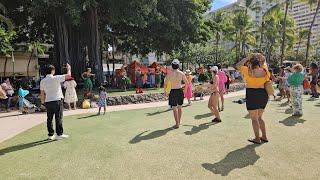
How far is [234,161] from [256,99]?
1.53 meters

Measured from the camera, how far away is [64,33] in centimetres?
2167

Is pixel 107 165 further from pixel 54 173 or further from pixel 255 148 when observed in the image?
pixel 255 148

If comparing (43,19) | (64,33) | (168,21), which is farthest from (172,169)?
(43,19)

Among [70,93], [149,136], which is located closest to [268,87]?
[149,136]

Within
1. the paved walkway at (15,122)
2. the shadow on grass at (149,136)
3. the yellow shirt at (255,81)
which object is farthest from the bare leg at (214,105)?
A: the paved walkway at (15,122)

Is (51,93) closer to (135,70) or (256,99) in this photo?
(256,99)

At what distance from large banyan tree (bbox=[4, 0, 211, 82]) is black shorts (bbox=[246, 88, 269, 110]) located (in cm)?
1221

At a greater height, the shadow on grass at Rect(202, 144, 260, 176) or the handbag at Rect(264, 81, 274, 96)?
the handbag at Rect(264, 81, 274, 96)

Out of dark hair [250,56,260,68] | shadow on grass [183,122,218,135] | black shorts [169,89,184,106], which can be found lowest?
shadow on grass [183,122,218,135]

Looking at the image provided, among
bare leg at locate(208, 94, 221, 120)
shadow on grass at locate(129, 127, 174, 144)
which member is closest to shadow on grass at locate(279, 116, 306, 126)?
bare leg at locate(208, 94, 221, 120)

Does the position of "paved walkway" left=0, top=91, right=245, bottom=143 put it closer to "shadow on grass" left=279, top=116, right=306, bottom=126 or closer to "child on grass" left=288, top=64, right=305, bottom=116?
"shadow on grass" left=279, top=116, right=306, bottom=126

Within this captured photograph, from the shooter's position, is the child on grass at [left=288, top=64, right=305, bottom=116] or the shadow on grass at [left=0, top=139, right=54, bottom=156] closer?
the shadow on grass at [left=0, top=139, right=54, bottom=156]

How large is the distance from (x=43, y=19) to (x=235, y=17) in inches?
1380

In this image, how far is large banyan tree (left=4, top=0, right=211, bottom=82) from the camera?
778 inches
